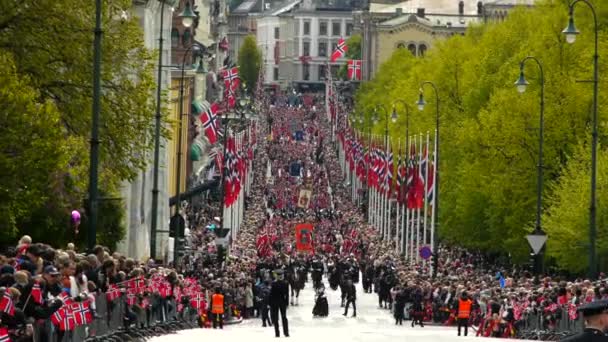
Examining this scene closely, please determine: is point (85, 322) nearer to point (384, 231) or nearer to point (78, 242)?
point (78, 242)

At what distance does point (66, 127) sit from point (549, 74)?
3150 centimetres

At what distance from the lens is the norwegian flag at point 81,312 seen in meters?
27.4

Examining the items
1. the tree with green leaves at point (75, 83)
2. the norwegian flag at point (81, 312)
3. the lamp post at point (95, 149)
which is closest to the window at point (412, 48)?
the tree with green leaves at point (75, 83)

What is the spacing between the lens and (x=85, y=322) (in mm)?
28500

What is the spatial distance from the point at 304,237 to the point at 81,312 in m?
70.3

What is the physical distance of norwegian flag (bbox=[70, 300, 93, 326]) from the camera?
2742cm

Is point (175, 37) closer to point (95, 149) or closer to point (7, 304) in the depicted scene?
point (95, 149)

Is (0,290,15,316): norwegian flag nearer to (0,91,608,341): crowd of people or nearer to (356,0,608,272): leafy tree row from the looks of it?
(0,91,608,341): crowd of people

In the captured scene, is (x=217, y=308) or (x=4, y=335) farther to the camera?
(x=217, y=308)

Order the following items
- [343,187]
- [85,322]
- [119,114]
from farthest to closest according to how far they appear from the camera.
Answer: [343,187]
[119,114]
[85,322]

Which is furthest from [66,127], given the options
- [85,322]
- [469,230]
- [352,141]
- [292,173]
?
[292,173]

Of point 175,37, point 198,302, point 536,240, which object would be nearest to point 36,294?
point 198,302

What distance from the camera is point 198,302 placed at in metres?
50.8

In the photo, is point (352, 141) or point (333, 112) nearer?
point (352, 141)
